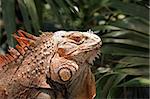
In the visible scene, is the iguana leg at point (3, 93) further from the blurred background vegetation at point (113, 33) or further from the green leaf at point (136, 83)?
the green leaf at point (136, 83)

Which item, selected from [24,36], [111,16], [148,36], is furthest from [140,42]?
[24,36]

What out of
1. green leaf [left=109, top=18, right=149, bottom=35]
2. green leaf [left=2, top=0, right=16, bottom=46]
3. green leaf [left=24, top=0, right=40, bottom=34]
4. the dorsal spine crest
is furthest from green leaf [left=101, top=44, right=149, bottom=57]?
the dorsal spine crest

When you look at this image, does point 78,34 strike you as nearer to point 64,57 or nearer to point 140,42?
point 64,57

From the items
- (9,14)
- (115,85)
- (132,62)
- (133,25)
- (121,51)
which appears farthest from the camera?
(133,25)

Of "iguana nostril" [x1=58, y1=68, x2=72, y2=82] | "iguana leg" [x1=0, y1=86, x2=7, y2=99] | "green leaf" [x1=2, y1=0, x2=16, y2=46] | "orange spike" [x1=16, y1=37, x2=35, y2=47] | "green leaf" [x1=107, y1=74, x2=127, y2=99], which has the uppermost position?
"green leaf" [x1=2, y1=0, x2=16, y2=46]

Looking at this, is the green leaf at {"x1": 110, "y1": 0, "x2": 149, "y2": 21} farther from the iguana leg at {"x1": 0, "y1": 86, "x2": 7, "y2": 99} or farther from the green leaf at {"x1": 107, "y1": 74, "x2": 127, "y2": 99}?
the iguana leg at {"x1": 0, "y1": 86, "x2": 7, "y2": 99}

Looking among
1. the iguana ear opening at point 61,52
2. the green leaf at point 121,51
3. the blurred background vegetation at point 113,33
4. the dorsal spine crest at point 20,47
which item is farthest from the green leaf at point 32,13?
the iguana ear opening at point 61,52

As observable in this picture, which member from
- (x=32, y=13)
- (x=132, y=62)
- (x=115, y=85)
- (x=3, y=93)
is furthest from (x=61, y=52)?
(x=132, y=62)

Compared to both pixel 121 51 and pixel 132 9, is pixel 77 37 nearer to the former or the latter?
pixel 121 51
